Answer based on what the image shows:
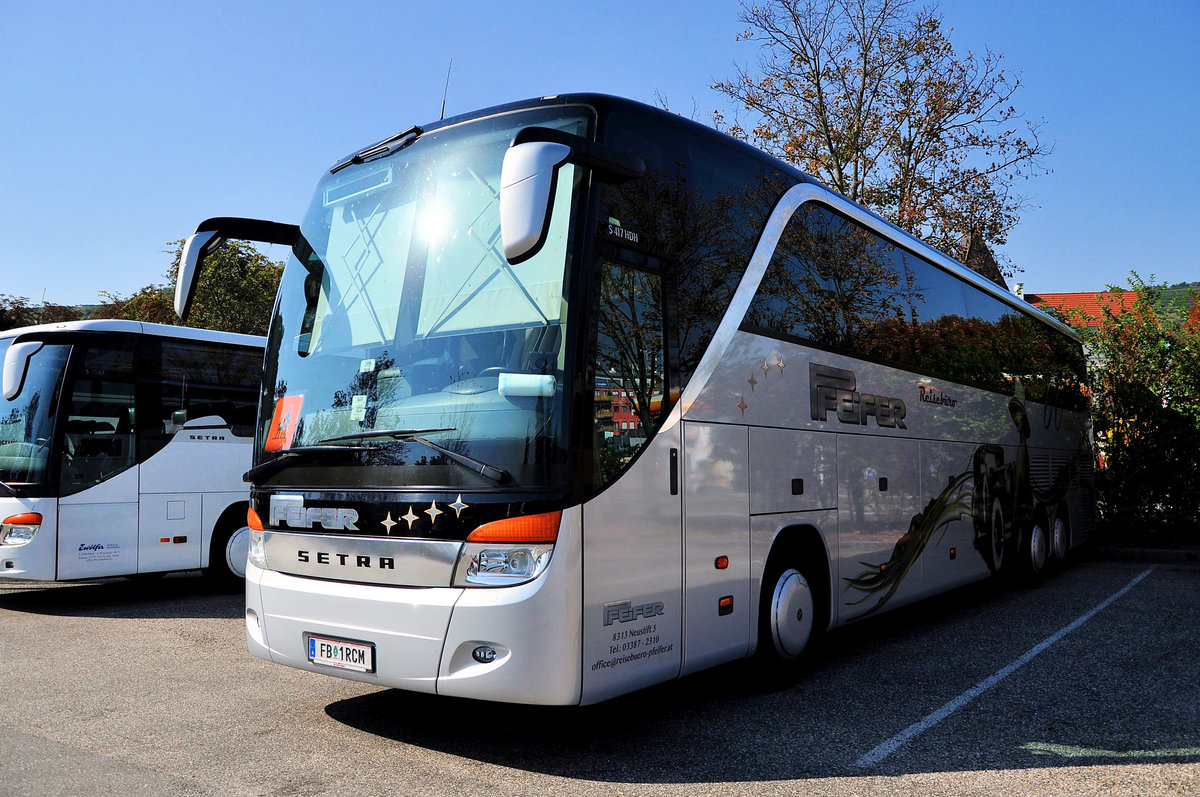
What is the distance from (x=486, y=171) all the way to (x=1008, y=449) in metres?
8.09

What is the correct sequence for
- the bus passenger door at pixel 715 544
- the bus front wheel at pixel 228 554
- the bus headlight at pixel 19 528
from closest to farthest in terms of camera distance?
the bus passenger door at pixel 715 544, the bus headlight at pixel 19 528, the bus front wheel at pixel 228 554

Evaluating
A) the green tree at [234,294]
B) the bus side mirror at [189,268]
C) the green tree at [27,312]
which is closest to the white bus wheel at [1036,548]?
the bus side mirror at [189,268]

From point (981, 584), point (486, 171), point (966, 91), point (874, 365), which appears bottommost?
point (981, 584)

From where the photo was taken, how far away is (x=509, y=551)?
14.8 ft

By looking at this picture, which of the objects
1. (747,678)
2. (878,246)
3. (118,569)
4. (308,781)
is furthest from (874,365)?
(118,569)

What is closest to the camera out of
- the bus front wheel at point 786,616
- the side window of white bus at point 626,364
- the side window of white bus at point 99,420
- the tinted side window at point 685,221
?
the side window of white bus at point 626,364

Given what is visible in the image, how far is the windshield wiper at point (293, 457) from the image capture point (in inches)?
199

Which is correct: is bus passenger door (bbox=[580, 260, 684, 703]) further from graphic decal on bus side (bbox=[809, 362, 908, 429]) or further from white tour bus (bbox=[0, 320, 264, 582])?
white tour bus (bbox=[0, 320, 264, 582])

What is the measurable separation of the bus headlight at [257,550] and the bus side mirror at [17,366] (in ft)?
12.8

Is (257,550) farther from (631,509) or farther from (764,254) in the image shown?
(764,254)

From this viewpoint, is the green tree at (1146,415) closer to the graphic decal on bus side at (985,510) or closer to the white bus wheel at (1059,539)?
the graphic decal on bus side at (985,510)

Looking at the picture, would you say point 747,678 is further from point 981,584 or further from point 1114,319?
point 1114,319

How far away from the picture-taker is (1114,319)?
1641cm

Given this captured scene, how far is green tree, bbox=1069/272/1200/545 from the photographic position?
1530 cm
